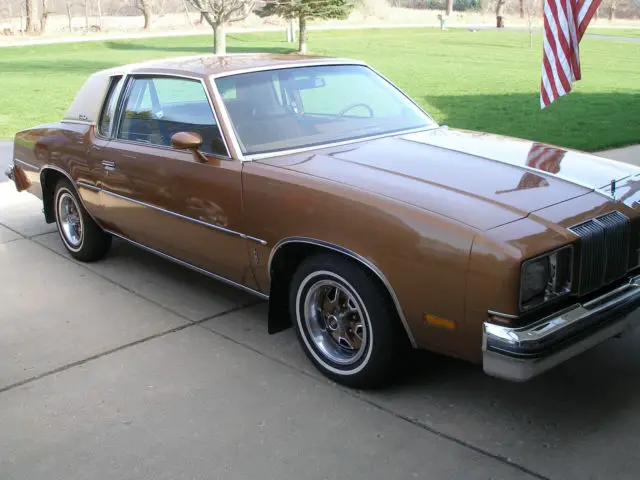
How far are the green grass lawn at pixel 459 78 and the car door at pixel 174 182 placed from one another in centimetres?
742

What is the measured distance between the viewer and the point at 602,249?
→ 322cm

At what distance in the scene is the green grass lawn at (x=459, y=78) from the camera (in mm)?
12875

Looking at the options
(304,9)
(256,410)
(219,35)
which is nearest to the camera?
(256,410)

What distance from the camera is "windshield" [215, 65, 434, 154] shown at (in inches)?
168

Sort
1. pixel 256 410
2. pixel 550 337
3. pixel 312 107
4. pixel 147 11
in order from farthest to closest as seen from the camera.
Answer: pixel 147 11, pixel 312 107, pixel 256 410, pixel 550 337

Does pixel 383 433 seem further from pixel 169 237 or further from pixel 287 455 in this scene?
pixel 169 237

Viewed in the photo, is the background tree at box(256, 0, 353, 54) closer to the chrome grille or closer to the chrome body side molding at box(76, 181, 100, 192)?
the chrome body side molding at box(76, 181, 100, 192)

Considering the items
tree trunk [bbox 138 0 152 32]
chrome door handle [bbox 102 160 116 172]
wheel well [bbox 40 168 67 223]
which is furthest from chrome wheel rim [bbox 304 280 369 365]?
tree trunk [bbox 138 0 152 32]

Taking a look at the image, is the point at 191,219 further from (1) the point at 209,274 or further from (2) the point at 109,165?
(2) the point at 109,165

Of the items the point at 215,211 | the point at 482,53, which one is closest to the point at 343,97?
the point at 215,211

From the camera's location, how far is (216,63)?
15.5 feet

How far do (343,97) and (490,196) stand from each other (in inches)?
71.9

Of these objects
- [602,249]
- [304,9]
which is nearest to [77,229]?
[602,249]

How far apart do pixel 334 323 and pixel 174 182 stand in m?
1.45
